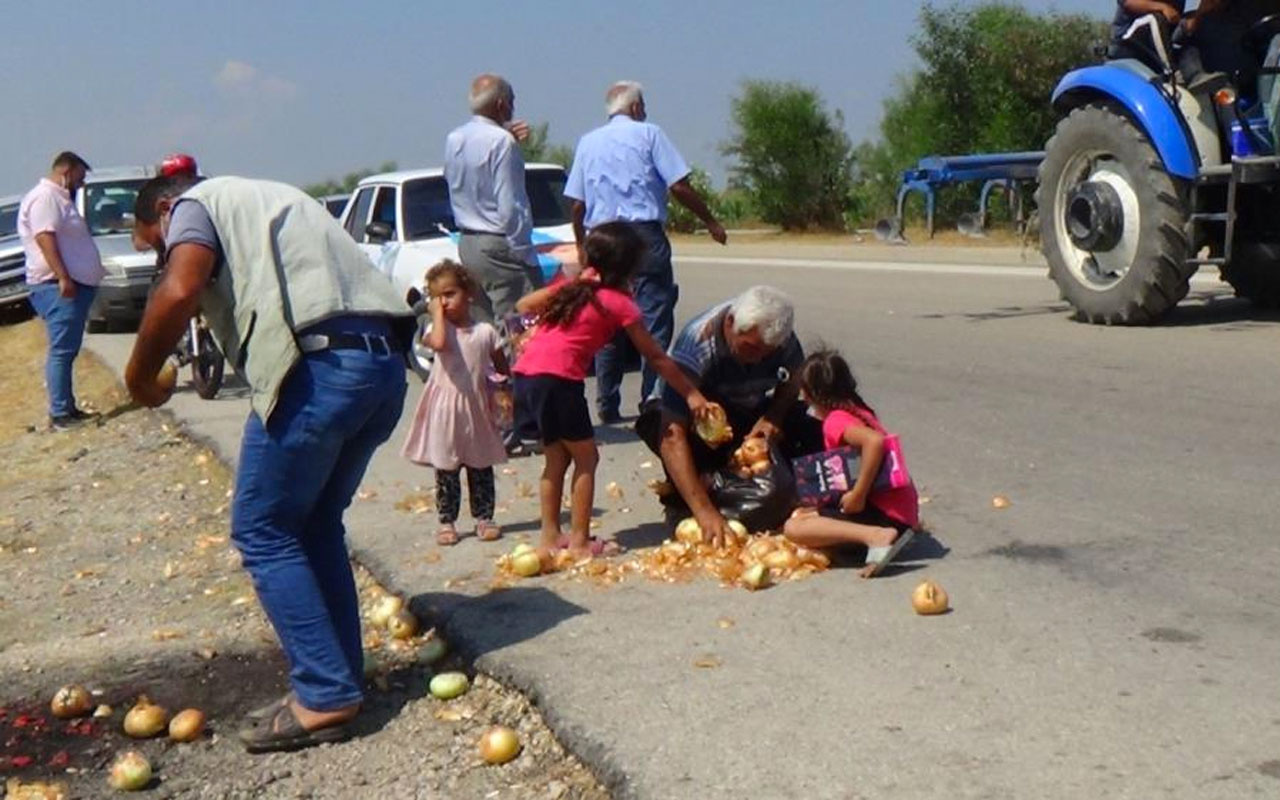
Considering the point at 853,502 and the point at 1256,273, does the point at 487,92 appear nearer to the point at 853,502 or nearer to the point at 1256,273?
the point at 853,502

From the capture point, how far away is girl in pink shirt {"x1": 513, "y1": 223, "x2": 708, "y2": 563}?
6.83 metres

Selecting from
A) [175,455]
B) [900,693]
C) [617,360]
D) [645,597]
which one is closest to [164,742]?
[645,597]

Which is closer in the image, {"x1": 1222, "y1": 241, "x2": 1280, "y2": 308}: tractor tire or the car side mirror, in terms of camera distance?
{"x1": 1222, "y1": 241, "x2": 1280, "y2": 308}: tractor tire

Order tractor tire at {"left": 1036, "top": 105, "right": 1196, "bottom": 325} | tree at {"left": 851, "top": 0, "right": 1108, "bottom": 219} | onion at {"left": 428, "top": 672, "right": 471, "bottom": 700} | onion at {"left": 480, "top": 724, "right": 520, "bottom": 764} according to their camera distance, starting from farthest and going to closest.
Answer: tree at {"left": 851, "top": 0, "right": 1108, "bottom": 219}
tractor tire at {"left": 1036, "top": 105, "right": 1196, "bottom": 325}
onion at {"left": 428, "top": 672, "right": 471, "bottom": 700}
onion at {"left": 480, "top": 724, "right": 520, "bottom": 764}

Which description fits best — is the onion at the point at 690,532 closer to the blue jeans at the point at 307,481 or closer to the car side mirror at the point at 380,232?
the blue jeans at the point at 307,481

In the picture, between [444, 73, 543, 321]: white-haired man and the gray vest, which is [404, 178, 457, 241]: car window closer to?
[444, 73, 543, 321]: white-haired man

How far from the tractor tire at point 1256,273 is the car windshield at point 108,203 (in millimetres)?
13084

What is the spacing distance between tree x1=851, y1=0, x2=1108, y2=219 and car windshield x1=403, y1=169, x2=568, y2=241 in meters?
21.5

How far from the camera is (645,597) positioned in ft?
20.2

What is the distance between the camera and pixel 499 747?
4840mm

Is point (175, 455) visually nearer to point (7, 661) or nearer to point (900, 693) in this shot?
point (7, 661)

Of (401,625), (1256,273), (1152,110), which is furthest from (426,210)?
(401,625)

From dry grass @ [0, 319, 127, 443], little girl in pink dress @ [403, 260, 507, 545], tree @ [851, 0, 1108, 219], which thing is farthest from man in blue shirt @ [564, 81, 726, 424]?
tree @ [851, 0, 1108, 219]

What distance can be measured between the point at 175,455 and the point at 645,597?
A: 233 inches
